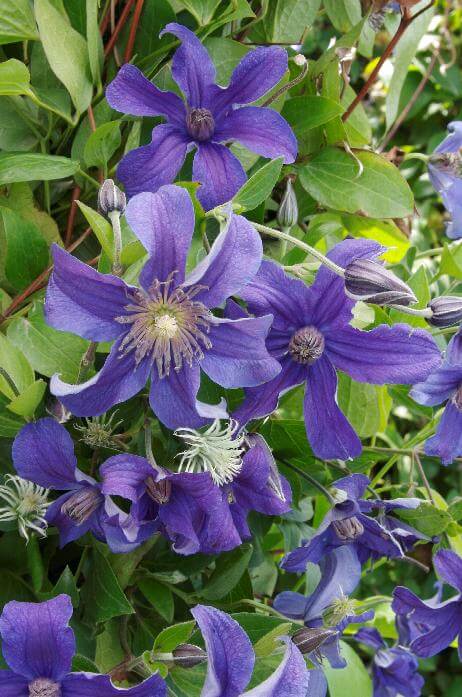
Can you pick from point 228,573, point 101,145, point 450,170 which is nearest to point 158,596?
point 228,573

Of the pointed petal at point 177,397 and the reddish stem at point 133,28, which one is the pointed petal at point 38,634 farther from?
the reddish stem at point 133,28

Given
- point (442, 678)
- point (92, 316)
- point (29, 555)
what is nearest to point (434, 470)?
point (442, 678)

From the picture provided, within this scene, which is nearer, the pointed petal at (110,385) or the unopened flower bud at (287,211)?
the pointed petal at (110,385)

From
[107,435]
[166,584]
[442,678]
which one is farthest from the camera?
[442,678]

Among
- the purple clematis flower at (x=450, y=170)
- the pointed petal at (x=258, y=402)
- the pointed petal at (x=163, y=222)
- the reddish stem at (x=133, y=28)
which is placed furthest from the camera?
the purple clematis flower at (x=450, y=170)

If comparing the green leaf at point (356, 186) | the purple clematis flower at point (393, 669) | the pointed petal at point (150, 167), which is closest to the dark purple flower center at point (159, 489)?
the pointed petal at point (150, 167)

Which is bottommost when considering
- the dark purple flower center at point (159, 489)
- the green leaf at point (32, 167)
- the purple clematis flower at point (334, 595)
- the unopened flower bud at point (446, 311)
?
the purple clematis flower at point (334, 595)

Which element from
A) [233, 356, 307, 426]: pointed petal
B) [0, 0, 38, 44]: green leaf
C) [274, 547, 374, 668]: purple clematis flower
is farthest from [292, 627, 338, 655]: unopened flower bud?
[0, 0, 38, 44]: green leaf

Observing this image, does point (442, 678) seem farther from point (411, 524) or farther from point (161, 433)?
point (161, 433)
